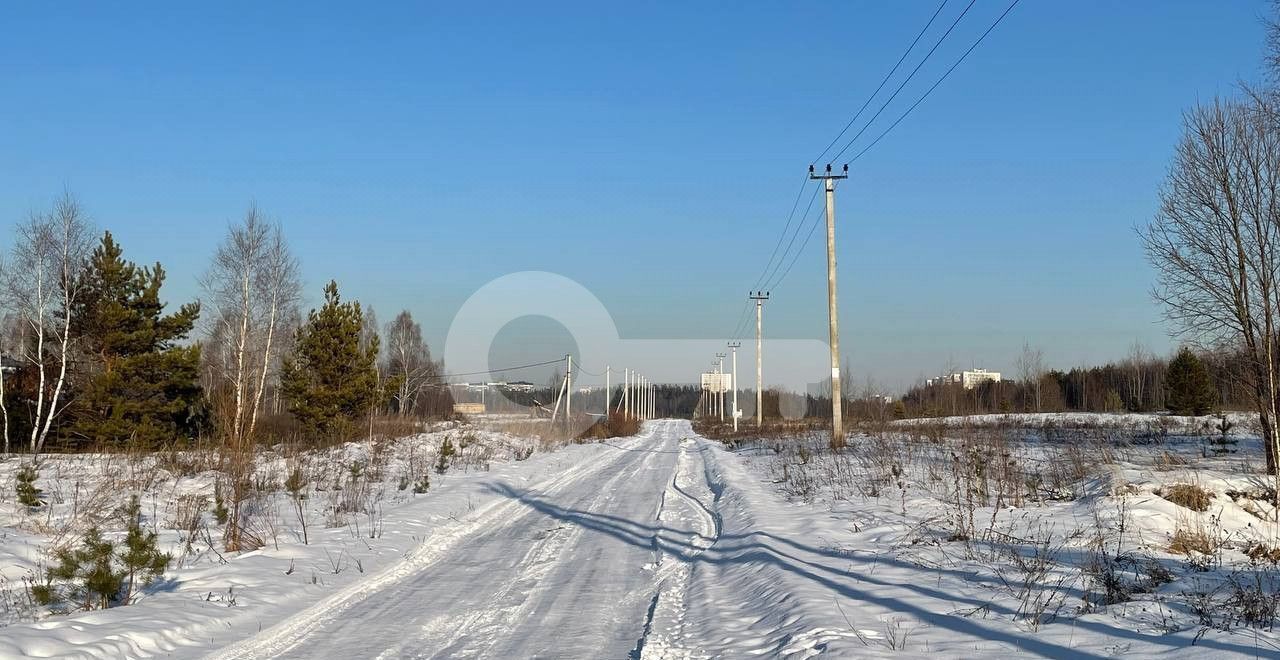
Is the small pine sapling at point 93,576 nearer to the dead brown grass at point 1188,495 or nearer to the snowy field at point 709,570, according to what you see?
the snowy field at point 709,570

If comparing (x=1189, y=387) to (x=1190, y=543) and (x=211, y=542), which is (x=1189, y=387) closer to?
(x=1190, y=543)

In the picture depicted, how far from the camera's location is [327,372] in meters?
30.5

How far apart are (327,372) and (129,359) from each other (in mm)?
6792

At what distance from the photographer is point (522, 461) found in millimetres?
25000

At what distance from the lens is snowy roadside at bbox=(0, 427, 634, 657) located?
18.0 ft

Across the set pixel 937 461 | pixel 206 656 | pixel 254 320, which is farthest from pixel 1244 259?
pixel 254 320

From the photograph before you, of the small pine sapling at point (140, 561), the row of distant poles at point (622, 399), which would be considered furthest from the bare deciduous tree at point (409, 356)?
the small pine sapling at point (140, 561)

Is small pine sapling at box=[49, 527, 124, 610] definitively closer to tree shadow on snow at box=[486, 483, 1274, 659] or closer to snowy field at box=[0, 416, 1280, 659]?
snowy field at box=[0, 416, 1280, 659]

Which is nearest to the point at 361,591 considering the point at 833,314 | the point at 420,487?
the point at 420,487

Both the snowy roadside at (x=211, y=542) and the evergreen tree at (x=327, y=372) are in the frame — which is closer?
the snowy roadside at (x=211, y=542)

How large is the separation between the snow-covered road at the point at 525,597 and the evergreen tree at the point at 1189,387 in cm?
4571

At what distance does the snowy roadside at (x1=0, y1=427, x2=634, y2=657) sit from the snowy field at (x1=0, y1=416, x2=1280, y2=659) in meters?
0.04

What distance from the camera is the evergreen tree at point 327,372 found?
30250 mm

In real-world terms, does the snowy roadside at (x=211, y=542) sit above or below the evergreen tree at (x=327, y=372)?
below
